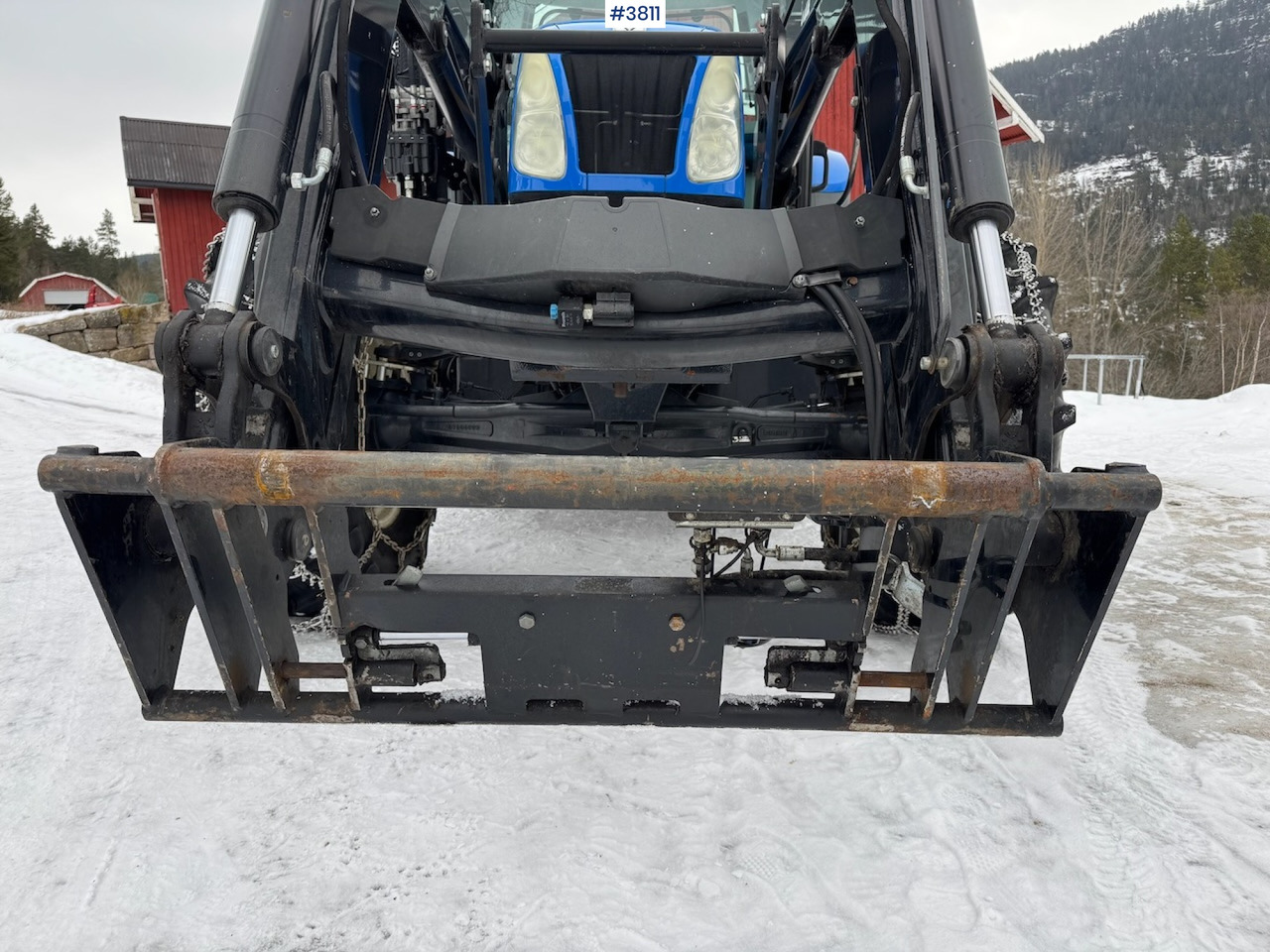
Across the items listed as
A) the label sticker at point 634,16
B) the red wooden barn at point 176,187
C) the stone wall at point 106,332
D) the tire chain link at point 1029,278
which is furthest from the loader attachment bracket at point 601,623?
the red wooden barn at point 176,187

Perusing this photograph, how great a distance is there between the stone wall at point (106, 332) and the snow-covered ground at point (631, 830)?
13067mm

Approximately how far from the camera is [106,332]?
1415 centimetres

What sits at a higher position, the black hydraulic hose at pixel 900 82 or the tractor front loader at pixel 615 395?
the black hydraulic hose at pixel 900 82

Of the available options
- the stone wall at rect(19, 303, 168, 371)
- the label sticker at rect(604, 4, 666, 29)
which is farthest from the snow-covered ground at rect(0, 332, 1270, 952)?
→ the stone wall at rect(19, 303, 168, 371)

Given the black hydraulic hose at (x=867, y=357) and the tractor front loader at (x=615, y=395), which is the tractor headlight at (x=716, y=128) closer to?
the tractor front loader at (x=615, y=395)

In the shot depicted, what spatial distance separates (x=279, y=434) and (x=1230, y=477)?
826 cm

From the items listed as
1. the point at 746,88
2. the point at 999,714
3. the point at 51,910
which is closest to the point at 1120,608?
the point at 999,714

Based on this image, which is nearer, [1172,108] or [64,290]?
[64,290]

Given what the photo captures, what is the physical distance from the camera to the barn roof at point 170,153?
2042 cm

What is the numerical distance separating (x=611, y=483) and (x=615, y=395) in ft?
4.24

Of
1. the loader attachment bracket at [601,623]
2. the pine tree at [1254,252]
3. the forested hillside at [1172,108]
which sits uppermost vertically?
the forested hillside at [1172,108]

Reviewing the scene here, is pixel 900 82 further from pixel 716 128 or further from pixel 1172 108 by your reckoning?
pixel 1172 108

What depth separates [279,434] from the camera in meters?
2.11

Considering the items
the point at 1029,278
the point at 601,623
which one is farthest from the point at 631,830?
the point at 1029,278
